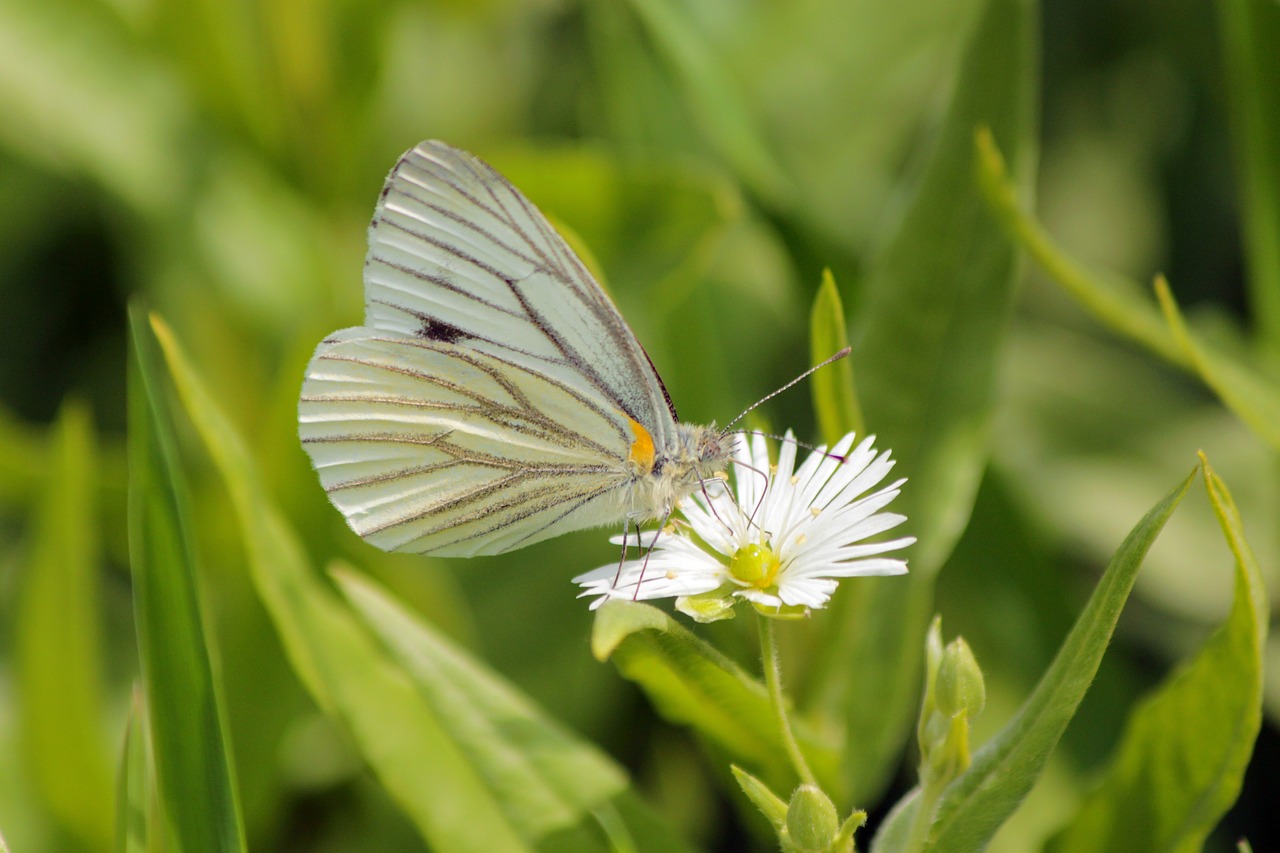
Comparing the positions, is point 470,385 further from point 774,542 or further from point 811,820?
point 811,820

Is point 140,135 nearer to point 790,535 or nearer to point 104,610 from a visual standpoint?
point 104,610

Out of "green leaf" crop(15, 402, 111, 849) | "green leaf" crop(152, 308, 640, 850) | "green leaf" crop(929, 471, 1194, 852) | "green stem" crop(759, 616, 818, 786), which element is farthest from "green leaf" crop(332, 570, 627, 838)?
"green leaf" crop(15, 402, 111, 849)

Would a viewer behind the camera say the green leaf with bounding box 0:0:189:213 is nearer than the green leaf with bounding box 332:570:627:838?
No

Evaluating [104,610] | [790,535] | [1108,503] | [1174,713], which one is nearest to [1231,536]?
[1174,713]

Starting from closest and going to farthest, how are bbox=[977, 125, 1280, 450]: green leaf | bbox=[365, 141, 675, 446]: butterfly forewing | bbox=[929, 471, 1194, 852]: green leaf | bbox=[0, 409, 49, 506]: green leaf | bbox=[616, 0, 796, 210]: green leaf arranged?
bbox=[929, 471, 1194, 852]: green leaf
bbox=[977, 125, 1280, 450]: green leaf
bbox=[365, 141, 675, 446]: butterfly forewing
bbox=[616, 0, 796, 210]: green leaf
bbox=[0, 409, 49, 506]: green leaf

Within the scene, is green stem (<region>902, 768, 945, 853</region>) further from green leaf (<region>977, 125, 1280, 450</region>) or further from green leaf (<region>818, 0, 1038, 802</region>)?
green leaf (<region>977, 125, 1280, 450</region>)

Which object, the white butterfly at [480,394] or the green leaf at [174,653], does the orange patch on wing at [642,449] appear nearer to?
the white butterfly at [480,394]

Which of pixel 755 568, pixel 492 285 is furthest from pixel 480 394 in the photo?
pixel 755 568
